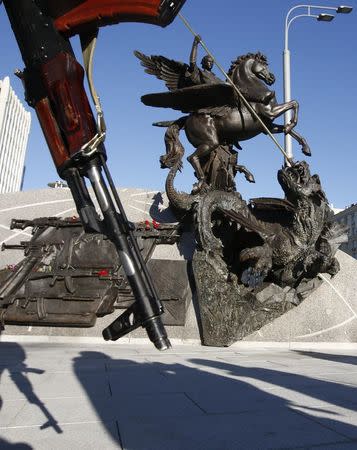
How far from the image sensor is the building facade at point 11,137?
80.2m

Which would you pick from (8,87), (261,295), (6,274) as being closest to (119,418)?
(261,295)

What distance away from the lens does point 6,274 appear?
354 inches

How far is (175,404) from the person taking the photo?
330 centimetres

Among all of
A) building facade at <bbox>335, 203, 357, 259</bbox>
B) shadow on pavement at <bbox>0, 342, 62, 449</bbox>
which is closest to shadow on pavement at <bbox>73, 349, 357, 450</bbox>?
shadow on pavement at <bbox>0, 342, 62, 449</bbox>

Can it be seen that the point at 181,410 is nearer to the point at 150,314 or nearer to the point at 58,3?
the point at 150,314

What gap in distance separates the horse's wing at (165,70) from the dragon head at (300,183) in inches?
166

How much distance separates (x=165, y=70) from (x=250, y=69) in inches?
97.6

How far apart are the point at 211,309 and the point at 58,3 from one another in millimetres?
7158

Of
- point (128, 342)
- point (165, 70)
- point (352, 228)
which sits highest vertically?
point (165, 70)

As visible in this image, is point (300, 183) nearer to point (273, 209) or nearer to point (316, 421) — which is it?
point (273, 209)

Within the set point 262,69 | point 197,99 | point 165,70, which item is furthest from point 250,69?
point 165,70

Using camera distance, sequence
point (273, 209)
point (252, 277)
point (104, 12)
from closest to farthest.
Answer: point (104, 12)
point (252, 277)
point (273, 209)

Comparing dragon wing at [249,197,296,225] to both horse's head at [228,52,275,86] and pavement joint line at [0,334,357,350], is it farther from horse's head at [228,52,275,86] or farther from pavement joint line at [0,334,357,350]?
horse's head at [228,52,275,86]

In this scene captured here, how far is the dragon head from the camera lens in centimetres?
951
